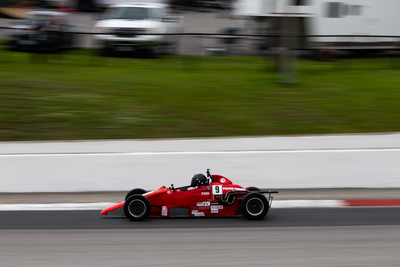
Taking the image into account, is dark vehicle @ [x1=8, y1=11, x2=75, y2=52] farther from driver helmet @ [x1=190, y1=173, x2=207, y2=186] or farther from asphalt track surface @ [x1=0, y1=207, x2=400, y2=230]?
driver helmet @ [x1=190, y1=173, x2=207, y2=186]

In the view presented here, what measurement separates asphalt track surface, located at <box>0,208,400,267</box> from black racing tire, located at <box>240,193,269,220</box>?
87mm

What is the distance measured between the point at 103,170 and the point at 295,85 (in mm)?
6011

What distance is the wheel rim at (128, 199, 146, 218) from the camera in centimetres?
644

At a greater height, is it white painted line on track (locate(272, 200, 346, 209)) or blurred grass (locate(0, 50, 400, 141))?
blurred grass (locate(0, 50, 400, 141))

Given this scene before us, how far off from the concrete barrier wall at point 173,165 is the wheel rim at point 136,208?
5.22 ft

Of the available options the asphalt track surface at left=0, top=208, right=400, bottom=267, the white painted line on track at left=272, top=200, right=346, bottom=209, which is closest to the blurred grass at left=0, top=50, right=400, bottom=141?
the white painted line on track at left=272, top=200, right=346, bottom=209

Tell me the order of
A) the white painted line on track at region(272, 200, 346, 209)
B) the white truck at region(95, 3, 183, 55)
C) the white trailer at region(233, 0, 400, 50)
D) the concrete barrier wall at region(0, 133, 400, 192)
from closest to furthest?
1. the white painted line on track at region(272, 200, 346, 209)
2. the concrete barrier wall at region(0, 133, 400, 192)
3. the white truck at region(95, 3, 183, 55)
4. the white trailer at region(233, 0, 400, 50)

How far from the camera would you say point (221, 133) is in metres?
9.65

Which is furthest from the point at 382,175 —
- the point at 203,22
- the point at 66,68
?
the point at 203,22

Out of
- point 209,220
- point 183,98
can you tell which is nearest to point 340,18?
point 183,98

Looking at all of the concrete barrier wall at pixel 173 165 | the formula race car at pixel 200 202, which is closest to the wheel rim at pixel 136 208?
the formula race car at pixel 200 202

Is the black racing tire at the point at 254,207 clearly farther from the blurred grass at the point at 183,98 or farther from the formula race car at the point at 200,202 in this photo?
the blurred grass at the point at 183,98

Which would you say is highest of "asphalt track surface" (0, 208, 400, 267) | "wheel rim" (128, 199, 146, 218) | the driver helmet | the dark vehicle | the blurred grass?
the dark vehicle

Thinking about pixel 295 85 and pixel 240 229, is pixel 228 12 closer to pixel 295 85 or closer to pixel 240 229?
pixel 295 85
